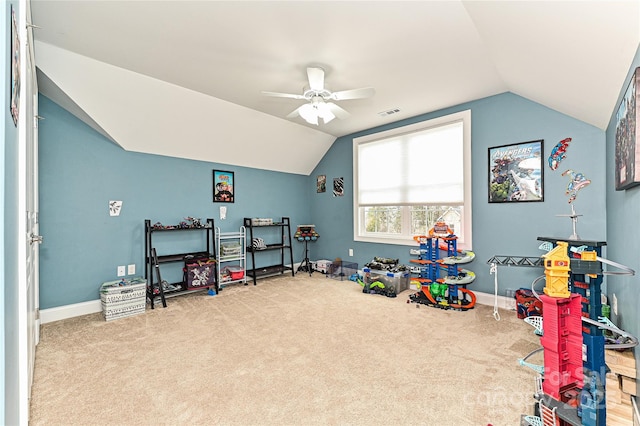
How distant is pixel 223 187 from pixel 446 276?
374cm

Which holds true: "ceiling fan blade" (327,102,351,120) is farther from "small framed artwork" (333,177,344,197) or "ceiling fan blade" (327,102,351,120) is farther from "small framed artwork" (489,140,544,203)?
"small framed artwork" (333,177,344,197)

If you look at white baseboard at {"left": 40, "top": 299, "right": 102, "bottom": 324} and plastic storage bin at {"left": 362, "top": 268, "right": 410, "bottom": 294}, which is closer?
white baseboard at {"left": 40, "top": 299, "right": 102, "bottom": 324}

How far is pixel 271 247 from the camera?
516 centimetres

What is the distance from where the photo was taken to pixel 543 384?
1.53 m

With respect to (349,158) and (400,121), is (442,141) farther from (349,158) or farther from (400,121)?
(349,158)

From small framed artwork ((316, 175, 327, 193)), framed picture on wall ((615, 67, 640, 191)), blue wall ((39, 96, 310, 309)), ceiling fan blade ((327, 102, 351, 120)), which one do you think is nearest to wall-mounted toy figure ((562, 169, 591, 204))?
framed picture on wall ((615, 67, 640, 191))

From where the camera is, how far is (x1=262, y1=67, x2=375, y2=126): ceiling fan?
2.71m

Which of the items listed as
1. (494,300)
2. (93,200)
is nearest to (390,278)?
(494,300)

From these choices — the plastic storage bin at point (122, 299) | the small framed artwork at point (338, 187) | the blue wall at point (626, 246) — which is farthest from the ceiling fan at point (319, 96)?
the plastic storage bin at point (122, 299)

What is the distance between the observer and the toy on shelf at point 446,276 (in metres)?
3.57

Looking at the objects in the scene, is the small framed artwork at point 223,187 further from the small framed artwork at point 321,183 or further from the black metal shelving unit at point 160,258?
the small framed artwork at point 321,183

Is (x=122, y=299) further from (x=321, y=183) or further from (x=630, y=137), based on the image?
(x=630, y=137)

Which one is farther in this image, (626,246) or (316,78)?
(316,78)

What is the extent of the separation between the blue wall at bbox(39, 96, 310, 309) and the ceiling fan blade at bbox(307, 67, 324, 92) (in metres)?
2.60
